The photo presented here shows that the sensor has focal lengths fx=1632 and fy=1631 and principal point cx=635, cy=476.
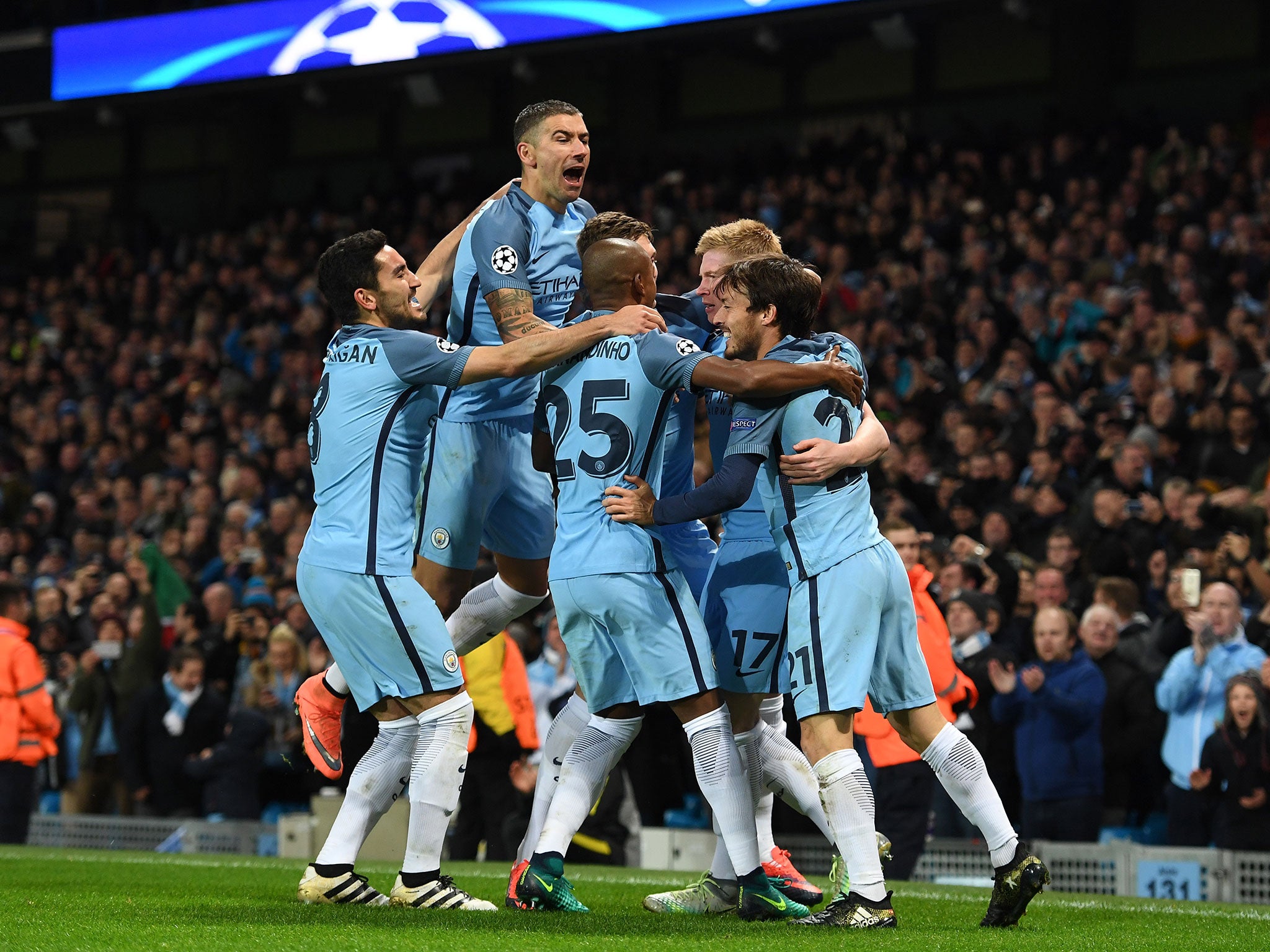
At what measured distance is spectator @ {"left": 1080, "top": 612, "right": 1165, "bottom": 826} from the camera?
9.33 meters

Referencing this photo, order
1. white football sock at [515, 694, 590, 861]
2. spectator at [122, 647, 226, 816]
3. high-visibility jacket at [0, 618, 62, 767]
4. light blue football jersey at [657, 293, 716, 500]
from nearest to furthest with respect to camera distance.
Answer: light blue football jersey at [657, 293, 716, 500] < white football sock at [515, 694, 590, 861] < high-visibility jacket at [0, 618, 62, 767] < spectator at [122, 647, 226, 816]

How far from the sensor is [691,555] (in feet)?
19.8

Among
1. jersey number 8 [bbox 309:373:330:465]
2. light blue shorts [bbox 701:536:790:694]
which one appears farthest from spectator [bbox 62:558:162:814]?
light blue shorts [bbox 701:536:790:694]

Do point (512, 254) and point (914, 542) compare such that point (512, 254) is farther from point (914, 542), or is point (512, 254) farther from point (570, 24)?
point (570, 24)

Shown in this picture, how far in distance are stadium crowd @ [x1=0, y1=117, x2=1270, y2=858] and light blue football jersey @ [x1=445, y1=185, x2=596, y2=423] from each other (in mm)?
2755

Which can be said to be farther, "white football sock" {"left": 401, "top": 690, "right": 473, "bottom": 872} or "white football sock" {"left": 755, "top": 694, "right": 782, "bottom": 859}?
"white football sock" {"left": 755, "top": 694, "right": 782, "bottom": 859}

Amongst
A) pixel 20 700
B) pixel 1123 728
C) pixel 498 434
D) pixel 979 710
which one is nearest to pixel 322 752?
pixel 498 434

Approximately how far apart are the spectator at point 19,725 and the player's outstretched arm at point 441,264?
498 centimetres

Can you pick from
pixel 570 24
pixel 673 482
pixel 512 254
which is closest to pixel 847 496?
pixel 673 482

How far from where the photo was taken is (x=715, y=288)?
6070 millimetres

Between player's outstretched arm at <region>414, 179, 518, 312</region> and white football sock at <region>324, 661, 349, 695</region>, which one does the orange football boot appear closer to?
white football sock at <region>324, 661, 349, 695</region>

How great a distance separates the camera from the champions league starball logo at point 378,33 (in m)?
18.0

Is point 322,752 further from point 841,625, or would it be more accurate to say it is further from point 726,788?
point 841,625

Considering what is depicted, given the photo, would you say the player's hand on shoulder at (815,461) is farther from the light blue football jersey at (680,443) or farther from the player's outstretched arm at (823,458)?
the light blue football jersey at (680,443)
